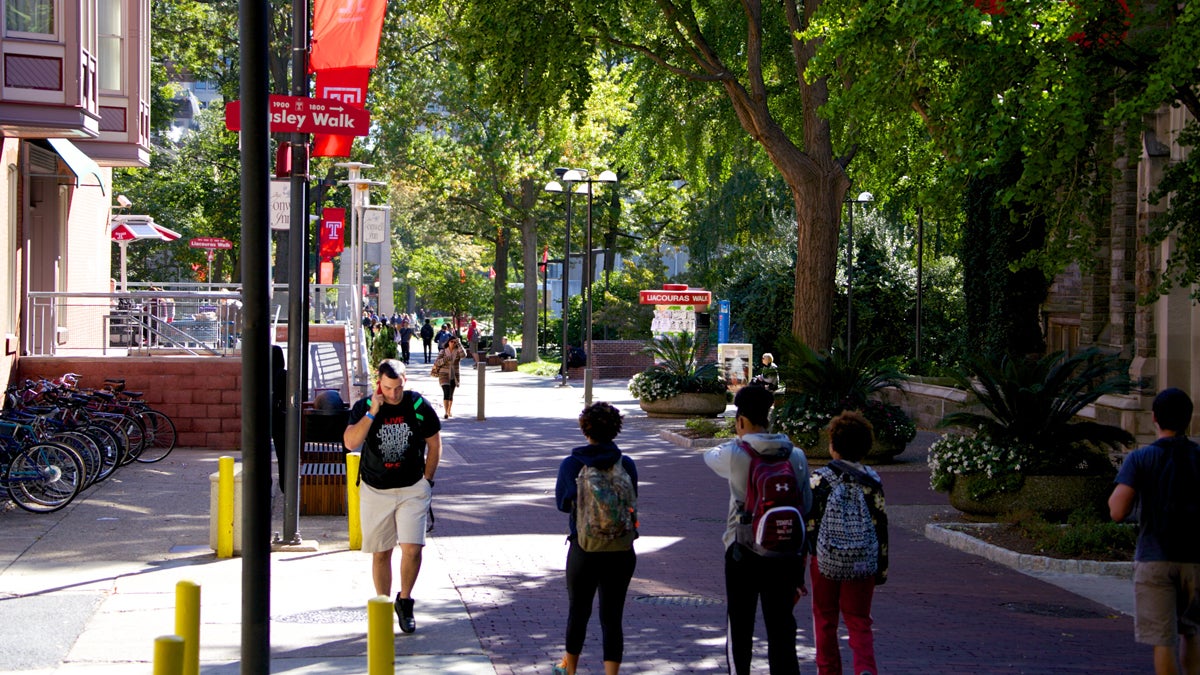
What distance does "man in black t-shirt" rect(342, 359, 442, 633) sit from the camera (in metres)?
8.05

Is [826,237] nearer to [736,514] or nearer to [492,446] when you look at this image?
[492,446]

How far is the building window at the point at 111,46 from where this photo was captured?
915 inches

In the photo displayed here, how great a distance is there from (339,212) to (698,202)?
17.1 m

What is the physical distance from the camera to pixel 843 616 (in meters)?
6.43

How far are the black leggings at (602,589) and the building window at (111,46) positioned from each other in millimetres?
19302

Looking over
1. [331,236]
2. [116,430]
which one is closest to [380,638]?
[116,430]

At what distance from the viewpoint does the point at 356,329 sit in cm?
2834

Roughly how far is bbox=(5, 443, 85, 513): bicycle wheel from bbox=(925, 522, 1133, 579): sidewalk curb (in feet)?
27.8

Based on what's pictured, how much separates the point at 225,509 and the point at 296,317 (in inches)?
68.9

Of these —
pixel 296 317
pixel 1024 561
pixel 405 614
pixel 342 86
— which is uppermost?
pixel 342 86

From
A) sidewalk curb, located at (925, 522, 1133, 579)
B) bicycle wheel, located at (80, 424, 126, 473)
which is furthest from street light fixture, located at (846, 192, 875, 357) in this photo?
bicycle wheel, located at (80, 424, 126, 473)

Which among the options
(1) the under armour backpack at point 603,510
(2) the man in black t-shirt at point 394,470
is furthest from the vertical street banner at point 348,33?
(1) the under armour backpack at point 603,510

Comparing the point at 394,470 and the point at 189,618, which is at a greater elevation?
the point at 394,470

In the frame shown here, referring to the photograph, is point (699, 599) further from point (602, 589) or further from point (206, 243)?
point (206, 243)
